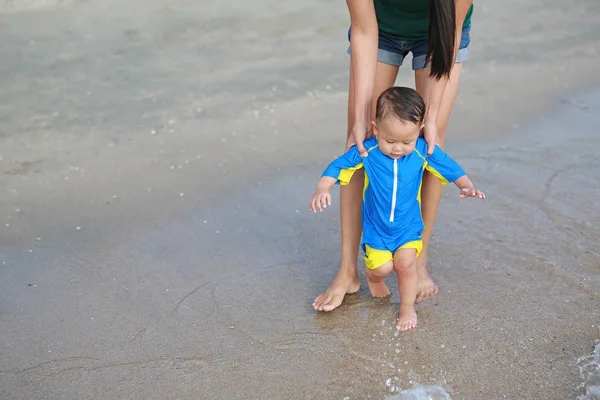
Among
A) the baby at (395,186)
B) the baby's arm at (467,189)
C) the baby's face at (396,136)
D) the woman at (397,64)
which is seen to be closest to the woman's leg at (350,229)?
the woman at (397,64)

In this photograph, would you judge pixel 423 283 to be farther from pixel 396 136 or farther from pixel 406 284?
pixel 396 136

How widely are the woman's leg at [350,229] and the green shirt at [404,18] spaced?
0.15 meters

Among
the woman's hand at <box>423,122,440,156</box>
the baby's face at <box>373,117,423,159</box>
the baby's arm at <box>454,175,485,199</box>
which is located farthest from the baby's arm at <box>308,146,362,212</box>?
the baby's arm at <box>454,175,485,199</box>

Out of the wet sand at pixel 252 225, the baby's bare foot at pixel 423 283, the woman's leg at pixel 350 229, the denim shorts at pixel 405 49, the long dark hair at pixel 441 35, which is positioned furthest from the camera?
the baby's bare foot at pixel 423 283

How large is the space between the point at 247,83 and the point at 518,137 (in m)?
1.90

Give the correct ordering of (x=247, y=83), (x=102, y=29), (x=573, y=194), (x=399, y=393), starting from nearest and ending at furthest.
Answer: (x=399, y=393) → (x=573, y=194) → (x=247, y=83) → (x=102, y=29)

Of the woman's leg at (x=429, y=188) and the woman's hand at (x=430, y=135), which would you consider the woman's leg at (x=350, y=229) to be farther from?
the woman's hand at (x=430, y=135)

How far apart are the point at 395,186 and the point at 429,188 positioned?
11.3 inches

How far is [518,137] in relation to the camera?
464 cm

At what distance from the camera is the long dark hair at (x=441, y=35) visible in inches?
104

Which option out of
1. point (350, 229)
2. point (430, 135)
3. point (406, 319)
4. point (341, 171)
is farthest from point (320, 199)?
point (406, 319)

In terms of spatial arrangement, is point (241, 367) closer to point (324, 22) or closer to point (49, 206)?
point (49, 206)

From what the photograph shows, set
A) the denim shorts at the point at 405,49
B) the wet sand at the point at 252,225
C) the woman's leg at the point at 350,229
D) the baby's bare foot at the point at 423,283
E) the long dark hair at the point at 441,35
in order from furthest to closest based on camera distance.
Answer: the baby's bare foot at the point at 423,283
the woman's leg at the point at 350,229
the denim shorts at the point at 405,49
the wet sand at the point at 252,225
the long dark hair at the point at 441,35

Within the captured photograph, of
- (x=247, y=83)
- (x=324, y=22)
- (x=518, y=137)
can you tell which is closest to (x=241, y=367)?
(x=518, y=137)
